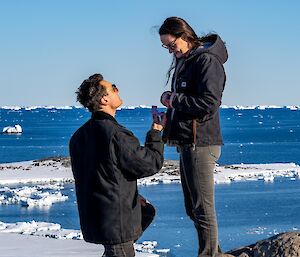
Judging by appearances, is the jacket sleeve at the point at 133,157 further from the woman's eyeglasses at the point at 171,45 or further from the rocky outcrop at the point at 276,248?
the rocky outcrop at the point at 276,248

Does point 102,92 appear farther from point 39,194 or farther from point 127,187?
point 39,194

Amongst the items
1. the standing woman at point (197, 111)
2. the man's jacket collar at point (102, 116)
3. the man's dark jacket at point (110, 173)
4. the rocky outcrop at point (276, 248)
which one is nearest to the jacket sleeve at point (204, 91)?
the standing woman at point (197, 111)

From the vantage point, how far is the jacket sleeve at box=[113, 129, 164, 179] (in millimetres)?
4000

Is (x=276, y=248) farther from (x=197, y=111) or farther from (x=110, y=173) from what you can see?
(x=110, y=173)

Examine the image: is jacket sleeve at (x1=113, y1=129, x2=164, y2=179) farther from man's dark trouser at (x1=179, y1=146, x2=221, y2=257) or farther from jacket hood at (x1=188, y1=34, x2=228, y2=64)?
jacket hood at (x1=188, y1=34, x2=228, y2=64)

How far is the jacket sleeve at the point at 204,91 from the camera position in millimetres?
4637

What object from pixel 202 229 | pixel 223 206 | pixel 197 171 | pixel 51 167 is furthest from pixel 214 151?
pixel 51 167

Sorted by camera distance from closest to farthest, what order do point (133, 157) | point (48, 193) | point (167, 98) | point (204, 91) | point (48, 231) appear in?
point (133, 157)
point (204, 91)
point (167, 98)
point (48, 231)
point (48, 193)

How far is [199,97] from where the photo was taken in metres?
4.65

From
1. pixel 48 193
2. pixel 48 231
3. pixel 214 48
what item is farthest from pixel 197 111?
pixel 48 193

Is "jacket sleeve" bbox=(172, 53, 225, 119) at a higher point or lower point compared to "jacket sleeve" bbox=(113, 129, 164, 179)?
higher

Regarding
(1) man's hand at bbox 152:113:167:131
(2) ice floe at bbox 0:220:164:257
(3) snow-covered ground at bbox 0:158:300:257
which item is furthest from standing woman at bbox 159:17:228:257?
(2) ice floe at bbox 0:220:164:257

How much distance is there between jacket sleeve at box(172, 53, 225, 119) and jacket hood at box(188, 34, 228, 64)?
0.05 metres

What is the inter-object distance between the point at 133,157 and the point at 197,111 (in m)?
0.81
